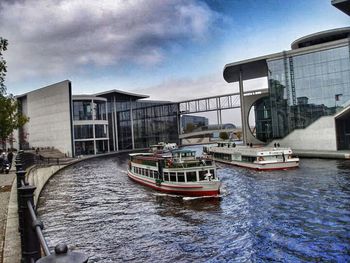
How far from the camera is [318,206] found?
24141 mm

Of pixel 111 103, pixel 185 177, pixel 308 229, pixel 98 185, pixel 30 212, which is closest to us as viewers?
pixel 30 212

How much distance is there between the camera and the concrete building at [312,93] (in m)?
62.9

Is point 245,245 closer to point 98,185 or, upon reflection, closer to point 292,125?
point 98,185

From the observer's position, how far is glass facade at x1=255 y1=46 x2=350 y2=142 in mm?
62969

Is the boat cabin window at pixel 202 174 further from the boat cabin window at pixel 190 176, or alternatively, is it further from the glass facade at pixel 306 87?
the glass facade at pixel 306 87

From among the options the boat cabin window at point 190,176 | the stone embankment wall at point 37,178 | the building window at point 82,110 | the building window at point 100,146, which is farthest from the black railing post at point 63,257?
the building window at point 100,146

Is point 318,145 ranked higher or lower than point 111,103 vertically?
lower

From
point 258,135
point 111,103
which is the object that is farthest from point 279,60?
point 111,103

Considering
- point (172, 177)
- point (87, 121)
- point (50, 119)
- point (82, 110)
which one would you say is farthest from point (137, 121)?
point (172, 177)

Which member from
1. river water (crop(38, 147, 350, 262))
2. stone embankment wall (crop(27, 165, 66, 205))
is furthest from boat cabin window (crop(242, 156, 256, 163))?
stone embankment wall (crop(27, 165, 66, 205))

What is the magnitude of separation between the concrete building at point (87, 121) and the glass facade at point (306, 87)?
52841 mm

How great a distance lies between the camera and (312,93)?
66.4 m

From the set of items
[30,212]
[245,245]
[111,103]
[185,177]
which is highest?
[111,103]

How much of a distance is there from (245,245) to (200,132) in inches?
4927
